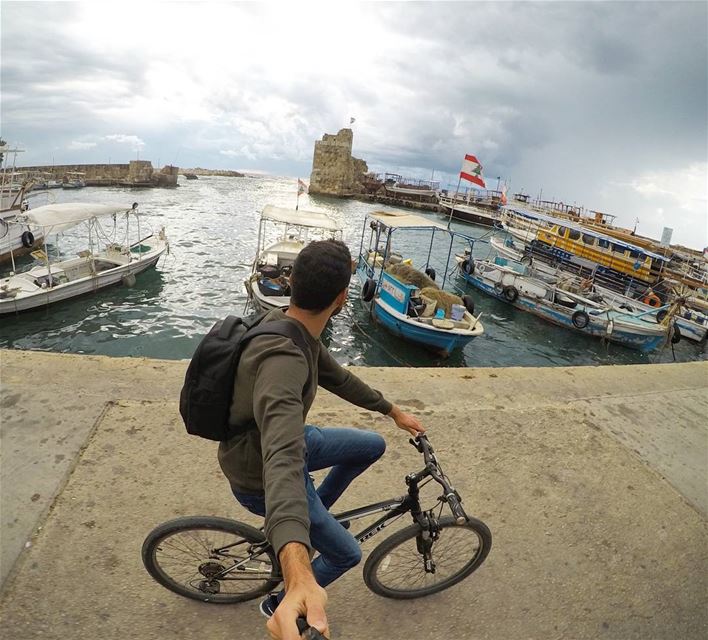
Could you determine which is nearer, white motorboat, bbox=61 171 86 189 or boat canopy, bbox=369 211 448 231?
boat canopy, bbox=369 211 448 231

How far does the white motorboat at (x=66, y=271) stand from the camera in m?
13.3

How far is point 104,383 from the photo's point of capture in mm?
4117

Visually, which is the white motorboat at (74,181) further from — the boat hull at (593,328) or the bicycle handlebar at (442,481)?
the bicycle handlebar at (442,481)

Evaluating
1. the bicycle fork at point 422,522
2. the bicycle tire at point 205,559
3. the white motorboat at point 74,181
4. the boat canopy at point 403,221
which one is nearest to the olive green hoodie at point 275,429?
the bicycle tire at point 205,559

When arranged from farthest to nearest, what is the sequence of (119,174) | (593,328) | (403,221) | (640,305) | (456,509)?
(119,174) < (640,305) < (593,328) < (403,221) < (456,509)

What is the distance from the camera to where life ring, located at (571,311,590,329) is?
17266 millimetres

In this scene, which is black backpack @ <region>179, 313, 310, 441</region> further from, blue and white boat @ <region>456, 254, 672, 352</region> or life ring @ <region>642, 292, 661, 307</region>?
life ring @ <region>642, 292, 661, 307</region>

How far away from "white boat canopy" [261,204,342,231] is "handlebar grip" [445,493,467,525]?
45.3 ft

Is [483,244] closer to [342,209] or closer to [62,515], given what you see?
[342,209]

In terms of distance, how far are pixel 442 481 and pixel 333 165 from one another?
85149mm

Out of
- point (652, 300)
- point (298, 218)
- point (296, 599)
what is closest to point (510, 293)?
point (652, 300)

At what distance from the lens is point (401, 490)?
10.7 feet

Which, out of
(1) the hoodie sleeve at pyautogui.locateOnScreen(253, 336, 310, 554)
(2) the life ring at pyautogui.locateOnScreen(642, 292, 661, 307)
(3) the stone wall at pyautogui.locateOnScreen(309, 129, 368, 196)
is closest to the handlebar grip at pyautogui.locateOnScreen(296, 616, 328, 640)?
(1) the hoodie sleeve at pyautogui.locateOnScreen(253, 336, 310, 554)

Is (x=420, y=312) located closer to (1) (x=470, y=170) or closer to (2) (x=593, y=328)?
(2) (x=593, y=328)
